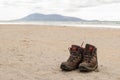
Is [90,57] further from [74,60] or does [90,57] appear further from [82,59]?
[74,60]

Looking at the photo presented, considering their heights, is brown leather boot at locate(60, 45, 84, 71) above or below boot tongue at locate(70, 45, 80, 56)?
below

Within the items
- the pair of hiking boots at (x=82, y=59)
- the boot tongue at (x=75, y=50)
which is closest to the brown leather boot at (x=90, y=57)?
the pair of hiking boots at (x=82, y=59)

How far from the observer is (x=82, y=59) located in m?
5.93

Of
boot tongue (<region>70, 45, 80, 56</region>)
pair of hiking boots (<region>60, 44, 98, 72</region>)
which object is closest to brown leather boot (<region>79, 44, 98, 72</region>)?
pair of hiking boots (<region>60, 44, 98, 72</region>)

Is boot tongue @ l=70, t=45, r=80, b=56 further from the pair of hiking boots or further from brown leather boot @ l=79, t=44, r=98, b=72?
brown leather boot @ l=79, t=44, r=98, b=72

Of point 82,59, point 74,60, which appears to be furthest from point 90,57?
point 74,60

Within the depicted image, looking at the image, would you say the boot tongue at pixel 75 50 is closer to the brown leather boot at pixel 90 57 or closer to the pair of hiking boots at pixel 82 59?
the pair of hiking boots at pixel 82 59

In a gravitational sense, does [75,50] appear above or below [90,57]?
above

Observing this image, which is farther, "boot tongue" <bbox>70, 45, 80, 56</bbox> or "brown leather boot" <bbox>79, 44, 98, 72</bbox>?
"boot tongue" <bbox>70, 45, 80, 56</bbox>

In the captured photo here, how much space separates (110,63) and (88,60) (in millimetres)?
1030

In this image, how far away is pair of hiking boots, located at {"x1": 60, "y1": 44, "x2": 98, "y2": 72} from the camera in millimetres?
5785

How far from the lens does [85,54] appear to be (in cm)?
585

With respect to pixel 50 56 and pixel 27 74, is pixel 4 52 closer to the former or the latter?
pixel 50 56

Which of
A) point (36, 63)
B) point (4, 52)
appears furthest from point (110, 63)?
point (4, 52)
